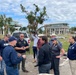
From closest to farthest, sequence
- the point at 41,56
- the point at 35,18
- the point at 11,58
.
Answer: the point at 11,58
the point at 41,56
the point at 35,18

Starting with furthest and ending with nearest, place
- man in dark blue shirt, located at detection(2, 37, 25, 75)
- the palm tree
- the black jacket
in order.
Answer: the palm tree → the black jacket → man in dark blue shirt, located at detection(2, 37, 25, 75)

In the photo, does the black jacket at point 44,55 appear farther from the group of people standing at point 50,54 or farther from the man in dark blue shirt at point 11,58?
the man in dark blue shirt at point 11,58

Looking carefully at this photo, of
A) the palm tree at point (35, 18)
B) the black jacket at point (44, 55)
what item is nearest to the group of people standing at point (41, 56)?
the black jacket at point (44, 55)

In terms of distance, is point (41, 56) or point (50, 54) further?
point (50, 54)

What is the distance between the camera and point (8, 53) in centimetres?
725

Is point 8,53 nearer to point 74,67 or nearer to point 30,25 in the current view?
point 74,67

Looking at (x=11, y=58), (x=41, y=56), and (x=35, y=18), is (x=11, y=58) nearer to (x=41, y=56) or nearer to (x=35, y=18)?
(x=41, y=56)

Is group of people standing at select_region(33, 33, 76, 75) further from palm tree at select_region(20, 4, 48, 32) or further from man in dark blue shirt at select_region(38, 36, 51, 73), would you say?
palm tree at select_region(20, 4, 48, 32)

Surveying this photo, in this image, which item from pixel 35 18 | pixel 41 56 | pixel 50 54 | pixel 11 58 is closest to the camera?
pixel 11 58

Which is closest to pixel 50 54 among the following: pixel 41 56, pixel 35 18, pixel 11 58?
pixel 41 56

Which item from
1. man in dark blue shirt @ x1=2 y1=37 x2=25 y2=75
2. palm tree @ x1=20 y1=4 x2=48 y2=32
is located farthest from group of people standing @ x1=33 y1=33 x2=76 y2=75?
palm tree @ x1=20 y1=4 x2=48 y2=32

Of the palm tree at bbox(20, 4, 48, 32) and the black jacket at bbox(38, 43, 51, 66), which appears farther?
the palm tree at bbox(20, 4, 48, 32)

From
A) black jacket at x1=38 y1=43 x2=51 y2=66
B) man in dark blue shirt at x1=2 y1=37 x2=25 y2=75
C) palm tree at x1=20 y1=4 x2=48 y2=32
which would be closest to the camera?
man in dark blue shirt at x1=2 y1=37 x2=25 y2=75

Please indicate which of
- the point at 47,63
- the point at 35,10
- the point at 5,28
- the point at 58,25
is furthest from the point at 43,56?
the point at 58,25
